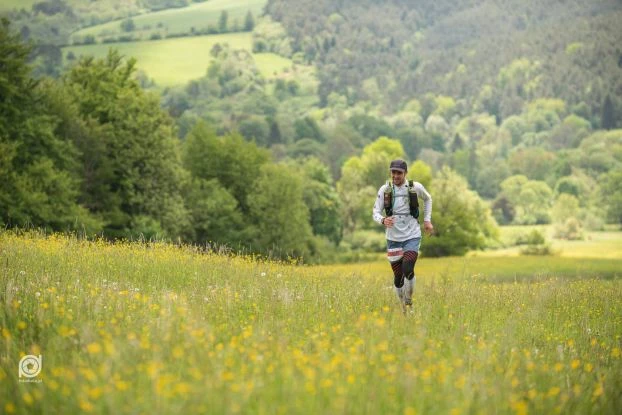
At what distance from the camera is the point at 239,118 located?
196750 mm

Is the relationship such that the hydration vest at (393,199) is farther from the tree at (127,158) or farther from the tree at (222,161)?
the tree at (222,161)

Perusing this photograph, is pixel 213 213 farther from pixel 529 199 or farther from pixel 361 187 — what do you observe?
pixel 529 199

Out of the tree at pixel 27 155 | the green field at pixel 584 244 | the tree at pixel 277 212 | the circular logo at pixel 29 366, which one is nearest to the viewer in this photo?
the circular logo at pixel 29 366

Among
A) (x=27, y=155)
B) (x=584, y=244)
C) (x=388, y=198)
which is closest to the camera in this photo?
(x=388, y=198)

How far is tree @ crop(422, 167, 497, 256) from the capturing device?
306 ft

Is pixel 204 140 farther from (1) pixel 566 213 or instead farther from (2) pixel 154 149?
(1) pixel 566 213

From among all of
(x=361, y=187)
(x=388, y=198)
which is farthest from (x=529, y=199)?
(x=388, y=198)

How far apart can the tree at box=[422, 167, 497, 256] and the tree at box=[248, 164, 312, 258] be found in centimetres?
2212

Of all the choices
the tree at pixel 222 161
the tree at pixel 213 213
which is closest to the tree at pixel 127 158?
the tree at pixel 213 213

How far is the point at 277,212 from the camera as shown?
241ft

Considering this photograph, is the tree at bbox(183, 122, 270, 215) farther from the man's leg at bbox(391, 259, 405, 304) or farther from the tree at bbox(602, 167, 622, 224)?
the tree at bbox(602, 167, 622, 224)

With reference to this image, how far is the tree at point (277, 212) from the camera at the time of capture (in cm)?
7244

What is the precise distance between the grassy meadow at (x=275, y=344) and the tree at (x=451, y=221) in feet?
255

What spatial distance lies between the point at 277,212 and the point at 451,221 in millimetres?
27551
